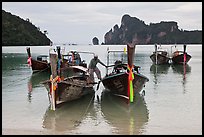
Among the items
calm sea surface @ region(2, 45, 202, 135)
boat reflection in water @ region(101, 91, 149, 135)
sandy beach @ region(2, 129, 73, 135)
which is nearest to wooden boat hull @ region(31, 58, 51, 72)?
calm sea surface @ region(2, 45, 202, 135)

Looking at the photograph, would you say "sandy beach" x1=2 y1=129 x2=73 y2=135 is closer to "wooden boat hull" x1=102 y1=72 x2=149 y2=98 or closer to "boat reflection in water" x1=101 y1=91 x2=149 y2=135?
"boat reflection in water" x1=101 y1=91 x2=149 y2=135

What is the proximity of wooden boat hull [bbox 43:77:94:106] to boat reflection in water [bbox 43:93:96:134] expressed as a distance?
32 cm

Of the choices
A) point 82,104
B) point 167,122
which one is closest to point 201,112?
point 167,122

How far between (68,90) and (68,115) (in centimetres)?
128

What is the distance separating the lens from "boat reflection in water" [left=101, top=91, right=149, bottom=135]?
11156mm

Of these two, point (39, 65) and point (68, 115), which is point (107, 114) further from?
point (39, 65)

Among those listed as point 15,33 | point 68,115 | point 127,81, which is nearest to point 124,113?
point 127,81

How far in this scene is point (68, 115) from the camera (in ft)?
42.6

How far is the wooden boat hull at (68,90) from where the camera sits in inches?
527

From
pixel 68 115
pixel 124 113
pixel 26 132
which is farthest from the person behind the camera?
pixel 124 113

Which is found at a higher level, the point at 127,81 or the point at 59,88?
the point at 127,81

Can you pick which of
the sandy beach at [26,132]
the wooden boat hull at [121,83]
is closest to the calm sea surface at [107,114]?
the sandy beach at [26,132]

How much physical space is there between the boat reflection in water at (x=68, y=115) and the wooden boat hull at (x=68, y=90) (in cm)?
32

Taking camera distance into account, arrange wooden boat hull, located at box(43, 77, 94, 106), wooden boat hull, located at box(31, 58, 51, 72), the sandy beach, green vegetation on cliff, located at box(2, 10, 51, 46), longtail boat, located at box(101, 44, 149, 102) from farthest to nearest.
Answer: green vegetation on cliff, located at box(2, 10, 51, 46)
wooden boat hull, located at box(31, 58, 51, 72)
longtail boat, located at box(101, 44, 149, 102)
wooden boat hull, located at box(43, 77, 94, 106)
the sandy beach
